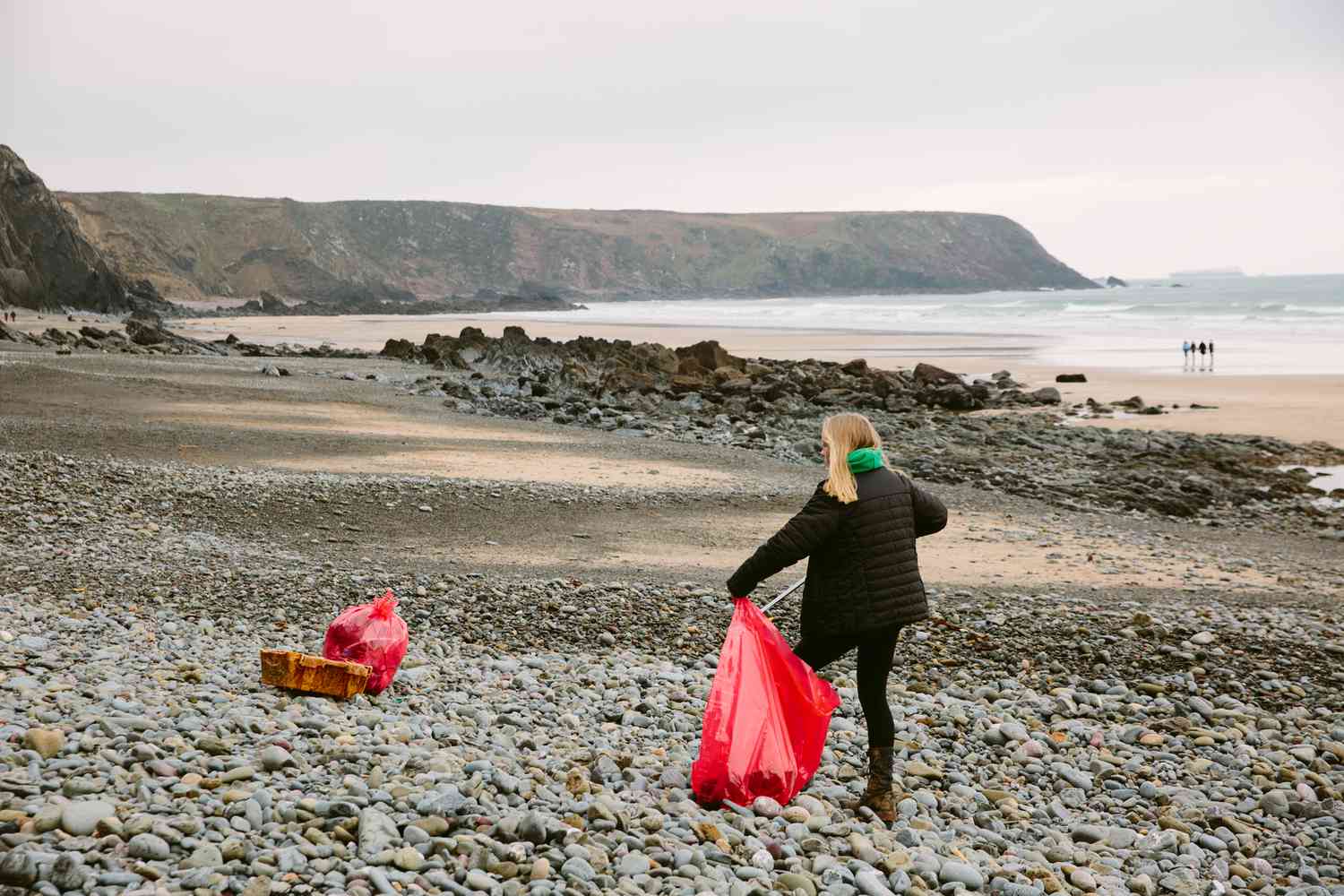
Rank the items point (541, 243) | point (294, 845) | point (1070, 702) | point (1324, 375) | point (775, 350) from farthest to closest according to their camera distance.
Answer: point (541, 243) < point (775, 350) < point (1324, 375) < point (1070, 702) < point (294, 845)

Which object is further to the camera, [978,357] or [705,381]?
[978,357]

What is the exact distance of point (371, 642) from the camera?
6.51 metres

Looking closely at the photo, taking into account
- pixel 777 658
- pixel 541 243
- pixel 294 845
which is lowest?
pixel 294 845

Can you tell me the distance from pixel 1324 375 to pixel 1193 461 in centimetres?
1812

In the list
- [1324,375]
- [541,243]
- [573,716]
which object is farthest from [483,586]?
[541,243]

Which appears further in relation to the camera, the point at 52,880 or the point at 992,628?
the point at 992,628

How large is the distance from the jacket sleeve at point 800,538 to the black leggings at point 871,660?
42cm

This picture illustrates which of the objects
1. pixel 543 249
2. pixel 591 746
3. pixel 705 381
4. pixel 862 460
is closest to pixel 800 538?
pixel 862 460

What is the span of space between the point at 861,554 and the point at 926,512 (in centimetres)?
36

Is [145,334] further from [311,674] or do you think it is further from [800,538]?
[800,538]

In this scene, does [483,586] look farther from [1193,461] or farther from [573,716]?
[1193,461]

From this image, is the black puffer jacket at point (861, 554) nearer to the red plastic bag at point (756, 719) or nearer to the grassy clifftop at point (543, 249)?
the red plastic bag at point (756, 719)

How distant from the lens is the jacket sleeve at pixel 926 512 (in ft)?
17.3

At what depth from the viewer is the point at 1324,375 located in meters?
34.0
